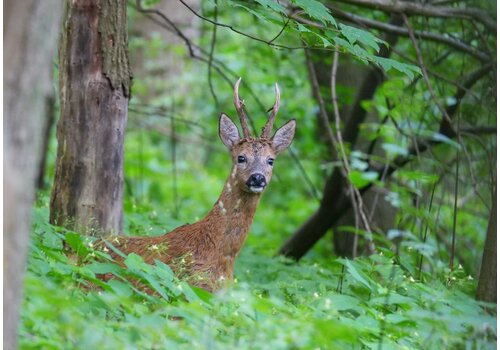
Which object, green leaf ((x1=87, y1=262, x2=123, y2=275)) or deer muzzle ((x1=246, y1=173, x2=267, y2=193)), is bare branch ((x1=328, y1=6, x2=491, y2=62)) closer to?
deer muzzle ((x1=246, y1=173, x2=267, y2=193))

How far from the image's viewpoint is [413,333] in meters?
4.41

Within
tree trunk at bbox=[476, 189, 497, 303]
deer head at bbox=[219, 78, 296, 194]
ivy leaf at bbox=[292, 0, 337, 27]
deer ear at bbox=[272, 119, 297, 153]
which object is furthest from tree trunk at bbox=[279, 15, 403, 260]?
tree trunk at bbox=[476, 189, 497, 303]

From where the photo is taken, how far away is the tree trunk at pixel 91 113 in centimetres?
572

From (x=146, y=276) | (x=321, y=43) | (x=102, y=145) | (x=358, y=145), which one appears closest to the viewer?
(x=146, y=276)

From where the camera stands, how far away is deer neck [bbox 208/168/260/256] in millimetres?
5926

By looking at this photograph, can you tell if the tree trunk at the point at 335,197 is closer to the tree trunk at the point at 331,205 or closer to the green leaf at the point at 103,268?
the tree trunk at the point at 331,205

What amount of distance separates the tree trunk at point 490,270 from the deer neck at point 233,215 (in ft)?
5.90

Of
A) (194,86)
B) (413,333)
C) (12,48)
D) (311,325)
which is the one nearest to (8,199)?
(12,48)

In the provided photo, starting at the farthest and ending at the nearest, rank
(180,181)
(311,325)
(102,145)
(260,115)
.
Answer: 1. (180,181)
2. (260,115)
3. (102,145)
4. (311,325)

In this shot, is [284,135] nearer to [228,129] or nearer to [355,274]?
[228,129]

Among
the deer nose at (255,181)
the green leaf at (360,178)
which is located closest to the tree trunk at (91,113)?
the deer nose at (255,181)

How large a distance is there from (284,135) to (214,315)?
2800 mm

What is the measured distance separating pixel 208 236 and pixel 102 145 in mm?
863

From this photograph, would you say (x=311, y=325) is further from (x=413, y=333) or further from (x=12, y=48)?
(x=12, y=48)
